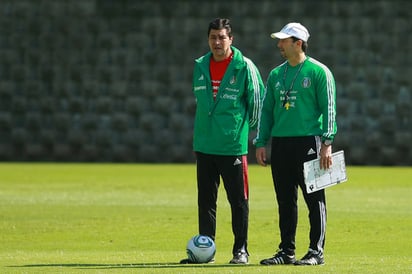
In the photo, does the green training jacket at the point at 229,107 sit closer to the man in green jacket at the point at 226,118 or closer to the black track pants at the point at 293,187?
the man in green jacket at the point at 226,118

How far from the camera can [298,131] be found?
33.8ft

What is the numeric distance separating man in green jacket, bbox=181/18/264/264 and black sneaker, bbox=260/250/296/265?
25cm

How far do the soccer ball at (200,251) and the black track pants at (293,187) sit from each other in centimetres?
58

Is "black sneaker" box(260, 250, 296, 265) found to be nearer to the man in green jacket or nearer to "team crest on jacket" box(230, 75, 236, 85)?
the man in green jacket

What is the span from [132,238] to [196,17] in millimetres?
12296

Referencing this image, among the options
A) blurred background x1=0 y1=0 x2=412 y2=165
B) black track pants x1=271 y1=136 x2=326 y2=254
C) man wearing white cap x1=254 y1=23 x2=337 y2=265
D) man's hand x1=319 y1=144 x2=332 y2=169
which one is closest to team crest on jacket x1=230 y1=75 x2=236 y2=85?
man wearing white cap x1=254 y1=23 x2=337 y2=265

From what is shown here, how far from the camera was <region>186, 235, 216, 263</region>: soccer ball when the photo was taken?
10.3 m

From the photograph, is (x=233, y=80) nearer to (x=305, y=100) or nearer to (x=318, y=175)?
(x=305, y=100)

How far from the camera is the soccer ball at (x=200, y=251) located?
33.9 feet

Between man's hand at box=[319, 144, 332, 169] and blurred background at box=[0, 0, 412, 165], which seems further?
blurred background at box=[0, 0, 412, 165]

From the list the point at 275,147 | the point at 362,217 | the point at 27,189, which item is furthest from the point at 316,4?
the point at 275,147

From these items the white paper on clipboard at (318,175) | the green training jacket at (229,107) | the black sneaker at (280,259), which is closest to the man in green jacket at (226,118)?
the green training jacket at (229,107)

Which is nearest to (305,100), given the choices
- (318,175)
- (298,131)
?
(298,131)

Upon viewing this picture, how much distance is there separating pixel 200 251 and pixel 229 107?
120 centimetres
